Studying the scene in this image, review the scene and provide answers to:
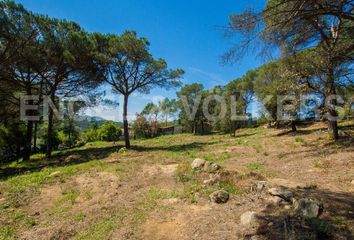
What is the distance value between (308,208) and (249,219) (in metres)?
0.99

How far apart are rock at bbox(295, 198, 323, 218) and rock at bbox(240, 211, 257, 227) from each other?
747 mm

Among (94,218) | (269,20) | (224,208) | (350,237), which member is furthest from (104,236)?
(269,20)

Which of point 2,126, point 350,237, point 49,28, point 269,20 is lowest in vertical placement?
point 350,237

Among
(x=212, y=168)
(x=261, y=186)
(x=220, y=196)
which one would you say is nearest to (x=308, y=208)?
(x=261, y=186)

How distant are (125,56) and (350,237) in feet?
43.5

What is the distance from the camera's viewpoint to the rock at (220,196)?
15.6 feet

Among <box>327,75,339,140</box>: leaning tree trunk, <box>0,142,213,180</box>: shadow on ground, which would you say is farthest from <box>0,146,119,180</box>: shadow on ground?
<box>327,75,339,140</box>: leaning tree trunk

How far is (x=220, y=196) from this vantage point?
479 cm

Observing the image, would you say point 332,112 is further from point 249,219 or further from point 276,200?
point 249,219

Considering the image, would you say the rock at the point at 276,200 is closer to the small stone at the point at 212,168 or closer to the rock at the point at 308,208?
the rock at the point at 308,208

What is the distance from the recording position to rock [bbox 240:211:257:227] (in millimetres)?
3689

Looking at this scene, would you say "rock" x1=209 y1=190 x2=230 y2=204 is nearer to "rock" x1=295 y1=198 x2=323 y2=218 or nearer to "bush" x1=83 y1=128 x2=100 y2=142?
"rock" x1=295 y1=198 x2=323 y2=218

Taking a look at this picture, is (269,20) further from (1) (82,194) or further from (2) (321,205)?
(1) (82,194)

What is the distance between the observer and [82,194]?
19.7ft
